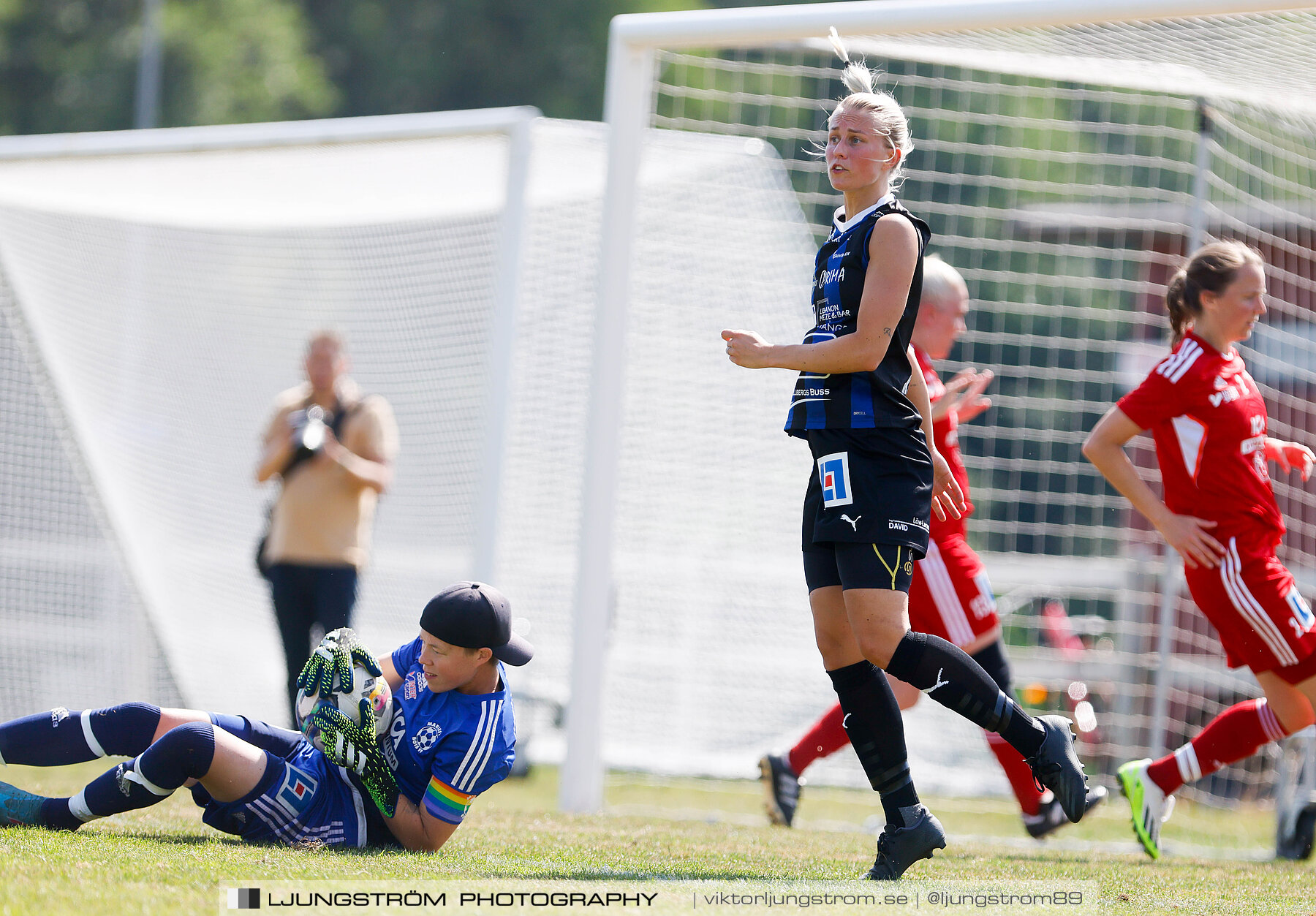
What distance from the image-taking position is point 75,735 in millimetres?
3443

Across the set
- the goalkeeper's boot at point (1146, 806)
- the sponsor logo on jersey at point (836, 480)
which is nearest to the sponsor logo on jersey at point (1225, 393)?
the goalkeeper's boot at point (1146, 806)

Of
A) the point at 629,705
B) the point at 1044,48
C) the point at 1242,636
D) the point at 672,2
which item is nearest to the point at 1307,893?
the point at 1242,636

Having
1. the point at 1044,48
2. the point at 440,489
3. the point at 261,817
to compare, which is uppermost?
the point at 1044,48

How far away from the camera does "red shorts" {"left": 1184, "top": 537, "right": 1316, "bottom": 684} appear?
407 cm

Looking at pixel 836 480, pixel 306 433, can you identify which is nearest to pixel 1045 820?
pixel 836 480

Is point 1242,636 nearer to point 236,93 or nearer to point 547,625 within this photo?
point 547,625

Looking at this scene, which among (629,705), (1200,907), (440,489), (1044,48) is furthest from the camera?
(440,489)

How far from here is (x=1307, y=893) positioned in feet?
12.1

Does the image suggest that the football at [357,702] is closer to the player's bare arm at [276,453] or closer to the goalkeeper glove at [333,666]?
the goalkeeper glove at [333,666]

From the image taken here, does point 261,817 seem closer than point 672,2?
Yes

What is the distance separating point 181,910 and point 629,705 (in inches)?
196

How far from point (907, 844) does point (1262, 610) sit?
1.54m

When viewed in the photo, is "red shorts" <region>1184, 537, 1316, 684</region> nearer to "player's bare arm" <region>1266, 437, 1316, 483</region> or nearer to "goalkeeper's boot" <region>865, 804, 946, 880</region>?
"player's bare arm" <region>1266, 437, 1316, 483</region>

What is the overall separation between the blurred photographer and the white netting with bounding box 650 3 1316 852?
1921mm
